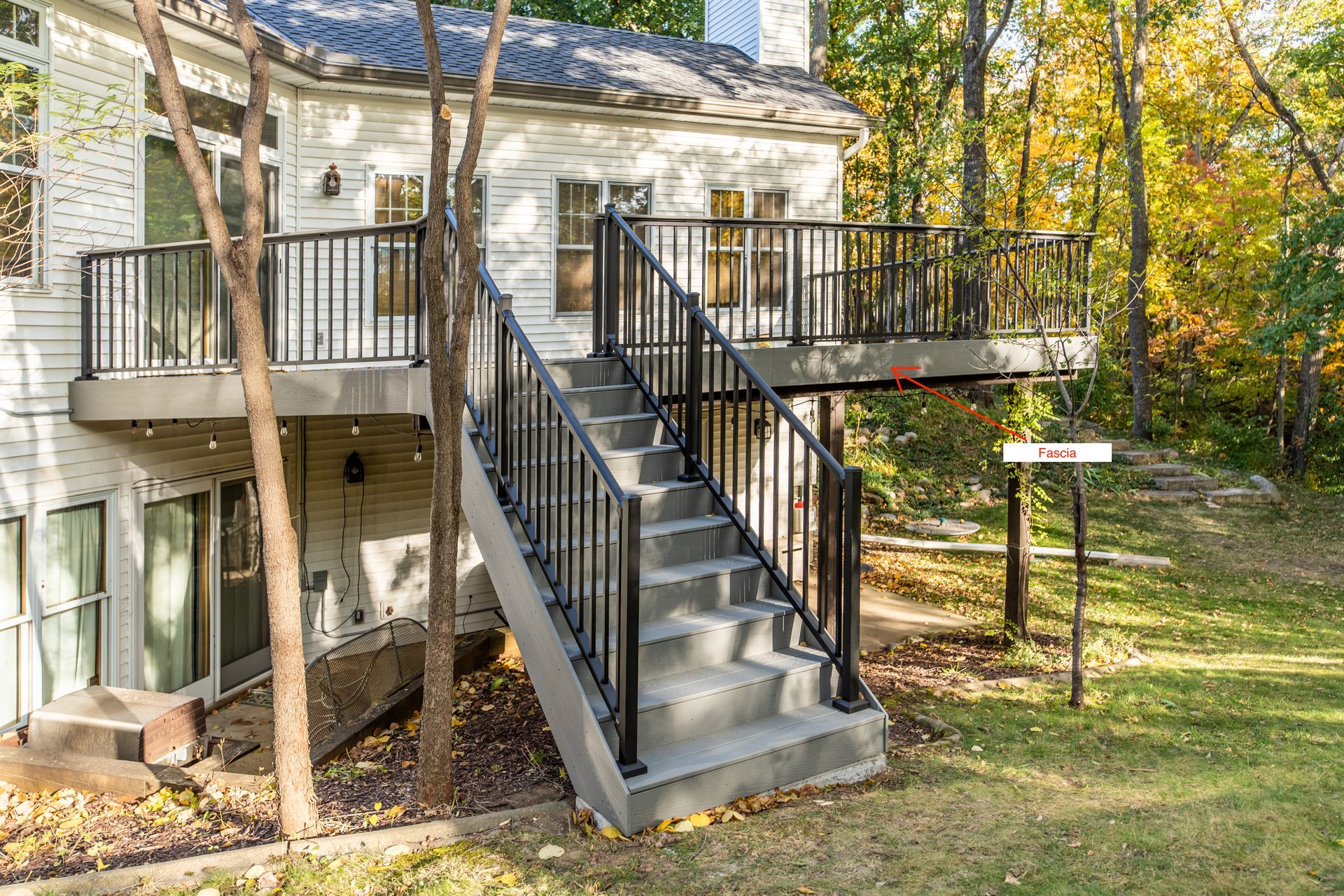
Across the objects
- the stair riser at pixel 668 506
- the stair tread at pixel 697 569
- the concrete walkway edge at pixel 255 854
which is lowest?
the concrete walkway edge at pixel 255 854

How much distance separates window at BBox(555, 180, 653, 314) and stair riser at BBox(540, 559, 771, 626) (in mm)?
5597

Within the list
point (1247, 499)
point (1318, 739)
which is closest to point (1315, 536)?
point (1247, 499)

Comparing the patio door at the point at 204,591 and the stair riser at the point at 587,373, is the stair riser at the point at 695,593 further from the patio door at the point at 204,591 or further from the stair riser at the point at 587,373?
the patio door at the point at 204,591

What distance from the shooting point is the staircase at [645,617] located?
4.30 m

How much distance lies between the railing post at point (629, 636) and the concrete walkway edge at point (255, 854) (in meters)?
0.55

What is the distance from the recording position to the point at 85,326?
23.2 ft

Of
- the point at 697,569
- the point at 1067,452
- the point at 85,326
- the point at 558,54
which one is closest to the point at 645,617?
the point at 697,569

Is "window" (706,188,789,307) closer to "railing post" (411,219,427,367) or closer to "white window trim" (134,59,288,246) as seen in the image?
"white window trim" (134,59,288,246)

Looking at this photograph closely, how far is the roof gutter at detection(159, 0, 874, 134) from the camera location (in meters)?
7.28

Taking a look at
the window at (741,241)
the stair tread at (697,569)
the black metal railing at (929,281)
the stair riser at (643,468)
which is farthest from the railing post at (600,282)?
the window at (741,241)

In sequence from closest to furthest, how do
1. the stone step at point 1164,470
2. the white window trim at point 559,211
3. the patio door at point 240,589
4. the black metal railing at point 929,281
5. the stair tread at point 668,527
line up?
the stair tread at point 668,527, the black metal railing at point 929,281, the patio door at point 240,589, the white window trim at point 559,211, the stone step at point 1164,470

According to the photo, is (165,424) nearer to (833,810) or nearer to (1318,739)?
(833,810)

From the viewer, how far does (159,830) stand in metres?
4.93

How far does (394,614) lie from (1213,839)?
25.9 ft
